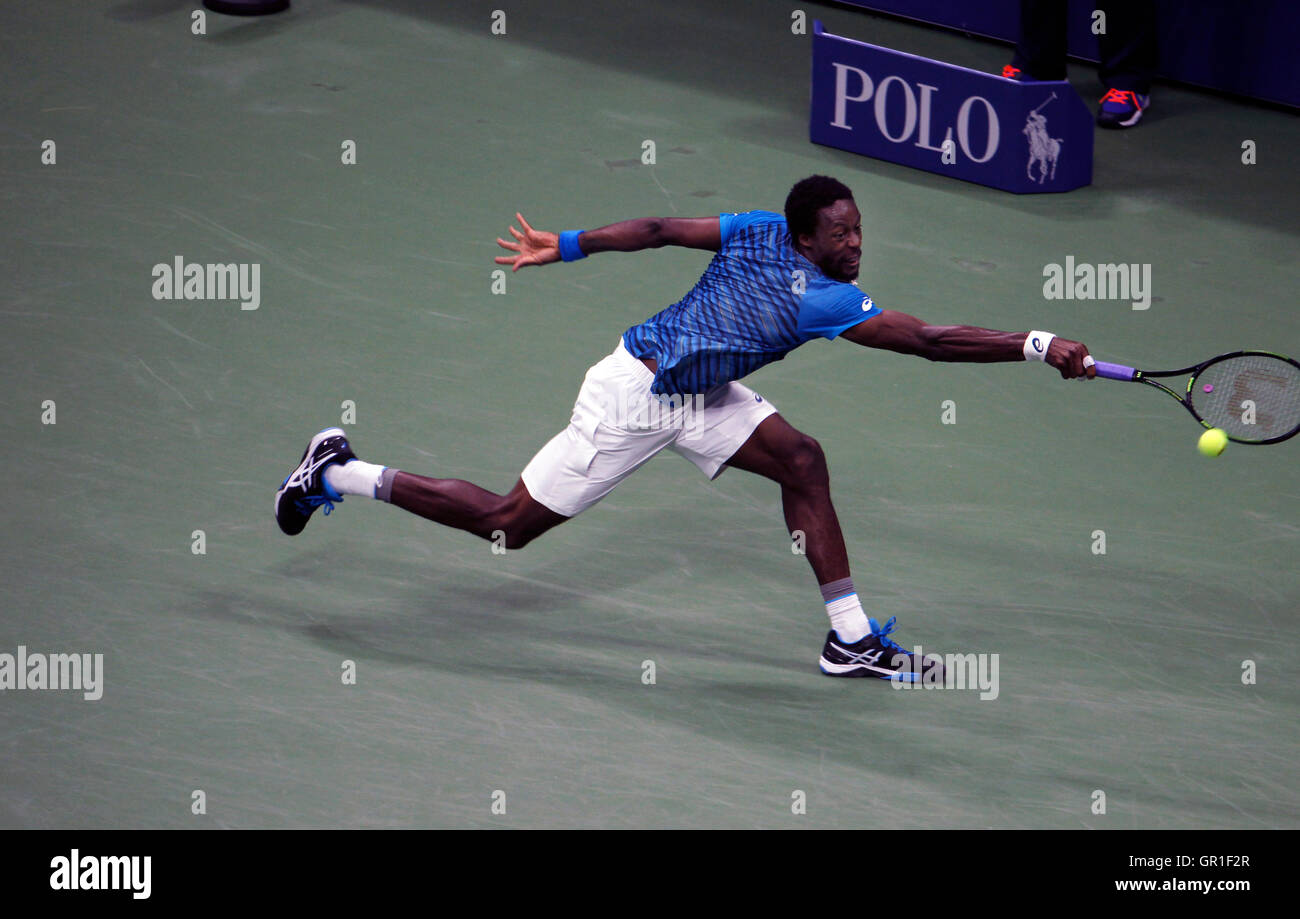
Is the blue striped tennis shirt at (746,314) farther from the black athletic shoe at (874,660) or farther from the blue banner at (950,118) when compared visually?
the blue banner at (950,118)

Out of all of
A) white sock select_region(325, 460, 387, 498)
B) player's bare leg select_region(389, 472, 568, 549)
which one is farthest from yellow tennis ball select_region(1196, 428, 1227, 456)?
white sock select_region(325, 460, 387, 498)

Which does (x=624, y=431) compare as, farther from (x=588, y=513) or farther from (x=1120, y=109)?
(x=1120, y=109)

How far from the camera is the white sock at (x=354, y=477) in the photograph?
7.46m

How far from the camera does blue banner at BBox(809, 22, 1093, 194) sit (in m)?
10.9

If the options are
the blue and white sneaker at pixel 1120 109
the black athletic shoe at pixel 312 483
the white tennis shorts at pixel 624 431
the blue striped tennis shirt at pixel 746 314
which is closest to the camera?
the blue striped tennis shirt at pixel 746 314

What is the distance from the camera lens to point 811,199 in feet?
22.3

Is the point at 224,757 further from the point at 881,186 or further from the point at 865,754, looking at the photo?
the point at 881,186

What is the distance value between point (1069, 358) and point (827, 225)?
978mm

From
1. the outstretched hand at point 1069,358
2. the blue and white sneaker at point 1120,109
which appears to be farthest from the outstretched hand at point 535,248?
the blue and white sneaker at point 1120,109

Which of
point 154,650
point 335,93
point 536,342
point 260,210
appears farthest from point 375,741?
point 335,93

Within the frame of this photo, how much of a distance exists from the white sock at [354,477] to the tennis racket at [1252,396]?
2.79 meters

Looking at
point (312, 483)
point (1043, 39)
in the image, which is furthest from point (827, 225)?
point (1043, 39)

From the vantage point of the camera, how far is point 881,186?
11.3 meters

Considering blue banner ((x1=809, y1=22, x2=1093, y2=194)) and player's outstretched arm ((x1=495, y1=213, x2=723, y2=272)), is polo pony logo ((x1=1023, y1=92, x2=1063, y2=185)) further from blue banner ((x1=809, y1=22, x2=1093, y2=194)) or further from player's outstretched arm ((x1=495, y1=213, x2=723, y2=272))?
player's outstretched arm ((x1=495, y1=213, x2=723, y2=272))
